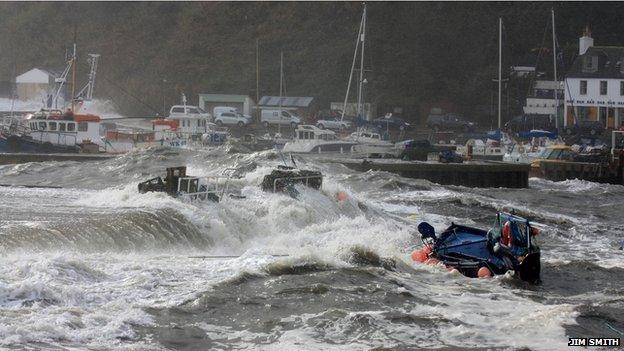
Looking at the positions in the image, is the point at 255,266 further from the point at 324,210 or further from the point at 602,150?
the point at 602,150

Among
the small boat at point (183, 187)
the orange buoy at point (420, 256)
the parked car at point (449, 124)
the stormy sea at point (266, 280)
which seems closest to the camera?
the stormy sea at point (266, 280)

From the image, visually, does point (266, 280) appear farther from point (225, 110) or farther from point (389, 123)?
point (225, 110)

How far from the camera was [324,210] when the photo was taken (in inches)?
1096

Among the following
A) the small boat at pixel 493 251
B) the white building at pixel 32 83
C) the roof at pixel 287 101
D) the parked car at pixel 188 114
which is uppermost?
the white building at pixel 32 83

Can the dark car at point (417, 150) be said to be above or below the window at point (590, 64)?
below

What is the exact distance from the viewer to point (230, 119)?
2501 inches

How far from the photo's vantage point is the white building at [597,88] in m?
61.0

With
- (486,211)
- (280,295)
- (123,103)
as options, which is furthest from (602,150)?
(123,103)

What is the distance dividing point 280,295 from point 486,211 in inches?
663

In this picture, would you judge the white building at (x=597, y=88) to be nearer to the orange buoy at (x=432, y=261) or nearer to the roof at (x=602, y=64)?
the roof at (x=602, y=64)

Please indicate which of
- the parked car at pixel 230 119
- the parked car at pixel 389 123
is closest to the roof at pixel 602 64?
the parked car at pixel 389 123

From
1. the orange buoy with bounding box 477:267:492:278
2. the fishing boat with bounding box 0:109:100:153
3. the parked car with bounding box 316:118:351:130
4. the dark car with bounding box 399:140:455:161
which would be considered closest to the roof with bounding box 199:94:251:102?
the parked car with bounding box 316:118:351:130

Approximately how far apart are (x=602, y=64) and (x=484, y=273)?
45797 millimetres

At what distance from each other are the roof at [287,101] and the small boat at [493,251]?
153 ft
